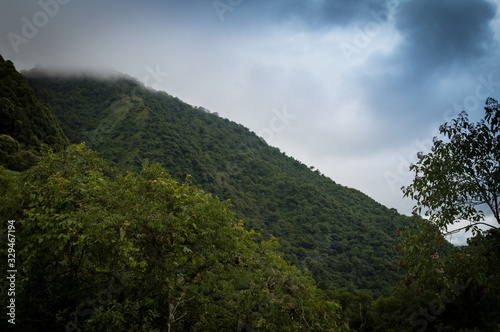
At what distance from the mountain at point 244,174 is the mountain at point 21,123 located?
46.2 ft

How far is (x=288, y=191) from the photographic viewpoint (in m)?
77.2

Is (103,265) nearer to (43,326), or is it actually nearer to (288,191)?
(43,326)

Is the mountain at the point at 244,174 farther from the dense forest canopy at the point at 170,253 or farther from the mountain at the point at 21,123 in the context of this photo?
the dense forest canopy at the point at 170,253

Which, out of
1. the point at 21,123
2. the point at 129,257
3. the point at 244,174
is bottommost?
the point at 129,257

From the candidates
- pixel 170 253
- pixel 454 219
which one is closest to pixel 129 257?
pixel 170 253

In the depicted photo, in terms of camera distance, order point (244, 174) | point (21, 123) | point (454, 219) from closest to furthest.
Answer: point (454, 219) → point (21, 123) → point (244, 174)

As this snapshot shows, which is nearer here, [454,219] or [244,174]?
[454,219]

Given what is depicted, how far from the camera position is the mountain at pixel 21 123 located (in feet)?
78.6

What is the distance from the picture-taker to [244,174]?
81.6 metres

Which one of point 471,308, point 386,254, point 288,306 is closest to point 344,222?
point 386,254

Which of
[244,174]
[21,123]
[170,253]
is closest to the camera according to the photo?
[170,253]

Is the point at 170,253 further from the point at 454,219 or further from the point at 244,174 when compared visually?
the point at 244,174

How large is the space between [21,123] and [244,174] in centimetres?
5710

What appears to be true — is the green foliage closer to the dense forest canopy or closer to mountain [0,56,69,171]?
the dense forest canopy
